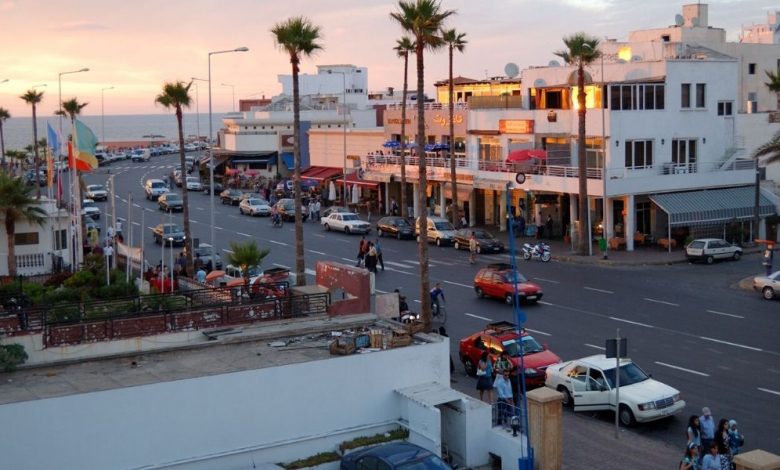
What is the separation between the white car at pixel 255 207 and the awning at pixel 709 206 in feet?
90.2

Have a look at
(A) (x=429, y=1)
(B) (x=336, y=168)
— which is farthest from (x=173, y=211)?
(A) (x=429, y=1)

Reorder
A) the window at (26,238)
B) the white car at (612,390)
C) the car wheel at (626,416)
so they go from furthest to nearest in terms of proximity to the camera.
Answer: the window at (26,238) → the car wheel at (626,416) → the white car at (612,390)

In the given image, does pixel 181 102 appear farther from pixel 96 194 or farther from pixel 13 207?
pixel 96 194

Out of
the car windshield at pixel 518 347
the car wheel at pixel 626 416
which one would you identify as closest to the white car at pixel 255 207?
the car windshield at pixel 518 347

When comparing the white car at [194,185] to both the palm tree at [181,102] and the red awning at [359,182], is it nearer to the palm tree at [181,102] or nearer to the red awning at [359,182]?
the red awning at [359,182]

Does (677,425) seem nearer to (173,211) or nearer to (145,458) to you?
(145,458)

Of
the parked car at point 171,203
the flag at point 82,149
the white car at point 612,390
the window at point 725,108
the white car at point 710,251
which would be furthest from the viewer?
the parked car at point 171,203

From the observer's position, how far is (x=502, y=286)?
117ft

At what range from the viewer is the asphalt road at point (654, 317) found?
23172 millimetres

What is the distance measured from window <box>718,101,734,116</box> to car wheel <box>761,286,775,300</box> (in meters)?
21.3

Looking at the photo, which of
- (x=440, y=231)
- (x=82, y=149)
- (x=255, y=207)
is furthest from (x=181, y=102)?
(x=255, y=207)

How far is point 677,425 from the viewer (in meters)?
21.7

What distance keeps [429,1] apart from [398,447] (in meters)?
19.4

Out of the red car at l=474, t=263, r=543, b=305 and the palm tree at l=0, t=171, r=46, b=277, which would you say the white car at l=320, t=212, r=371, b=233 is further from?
the palm tree at l=0, t=171, r=46, b=277
